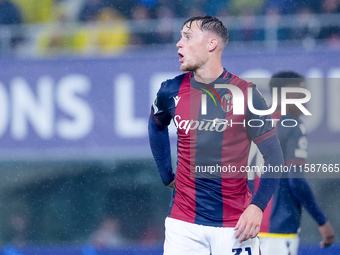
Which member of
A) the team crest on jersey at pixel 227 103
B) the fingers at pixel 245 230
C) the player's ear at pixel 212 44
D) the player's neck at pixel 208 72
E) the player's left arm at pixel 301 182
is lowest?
the fingers at pixel 245 230

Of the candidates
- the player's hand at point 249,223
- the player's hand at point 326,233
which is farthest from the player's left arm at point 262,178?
the player's hand at point 326,233

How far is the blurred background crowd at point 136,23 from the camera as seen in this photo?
3.06 m

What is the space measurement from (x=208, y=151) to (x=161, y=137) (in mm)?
191

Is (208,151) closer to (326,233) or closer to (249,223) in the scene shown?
(249,223)

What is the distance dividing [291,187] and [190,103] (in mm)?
512

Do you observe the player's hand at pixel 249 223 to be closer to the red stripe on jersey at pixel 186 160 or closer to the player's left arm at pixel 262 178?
the player's left arm at pixel 262 178

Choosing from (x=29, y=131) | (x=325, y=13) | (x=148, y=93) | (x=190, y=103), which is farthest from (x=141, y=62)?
(x=325, y=13)

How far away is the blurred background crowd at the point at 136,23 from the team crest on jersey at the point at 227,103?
949 mm

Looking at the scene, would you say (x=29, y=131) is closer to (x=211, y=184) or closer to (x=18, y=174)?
(x=18, y=174)

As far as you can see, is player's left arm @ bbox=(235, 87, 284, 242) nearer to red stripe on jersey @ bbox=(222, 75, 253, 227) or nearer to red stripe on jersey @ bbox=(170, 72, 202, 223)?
red stripe on jersey @ bbox=(222, 75, 253, 227)

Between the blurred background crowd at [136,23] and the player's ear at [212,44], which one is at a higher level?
the blurred background crowd at [136,23]

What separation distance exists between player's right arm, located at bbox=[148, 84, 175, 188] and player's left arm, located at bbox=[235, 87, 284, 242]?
31 centimetres

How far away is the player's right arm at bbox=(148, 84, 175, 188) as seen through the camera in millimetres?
2072

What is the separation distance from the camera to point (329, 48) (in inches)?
106
